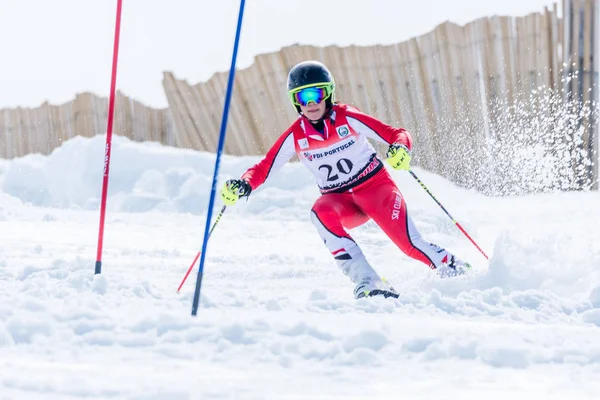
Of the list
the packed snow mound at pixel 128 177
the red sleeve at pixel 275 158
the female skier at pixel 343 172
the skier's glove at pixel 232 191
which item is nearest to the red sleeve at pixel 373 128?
the female skier at pixel 343 172

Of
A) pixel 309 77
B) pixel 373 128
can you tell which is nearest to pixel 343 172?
pixel 373 128

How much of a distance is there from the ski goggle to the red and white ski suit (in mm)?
156

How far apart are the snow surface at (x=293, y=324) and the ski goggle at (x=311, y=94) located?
3.66 ft

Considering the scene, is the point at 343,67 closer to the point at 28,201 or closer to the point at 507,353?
the point at 28,201

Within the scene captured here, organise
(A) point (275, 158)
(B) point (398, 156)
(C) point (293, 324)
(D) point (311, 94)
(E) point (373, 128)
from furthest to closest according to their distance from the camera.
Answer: (A) point (275, 158)
(E) point (373, 128)
(D) point (311, 94)
(B) point (398, 156)
(C) point (293, 324)

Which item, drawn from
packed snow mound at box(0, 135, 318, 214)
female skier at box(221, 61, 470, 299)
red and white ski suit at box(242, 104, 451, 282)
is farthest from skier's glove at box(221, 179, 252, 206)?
packed snow mound at box(0, 135, 318, 214)

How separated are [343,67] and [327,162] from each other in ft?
18.6

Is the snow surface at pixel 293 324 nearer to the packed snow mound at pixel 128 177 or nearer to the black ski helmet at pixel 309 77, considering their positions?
the black ski helmet at pixel 309 77

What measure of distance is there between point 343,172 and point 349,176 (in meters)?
0.04

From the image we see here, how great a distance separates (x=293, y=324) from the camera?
2850 millimetres

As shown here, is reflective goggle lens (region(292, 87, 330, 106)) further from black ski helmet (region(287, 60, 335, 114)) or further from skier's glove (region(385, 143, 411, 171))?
skier's glove (region(385, 143, 411, 171))

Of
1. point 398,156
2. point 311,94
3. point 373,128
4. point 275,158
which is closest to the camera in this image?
point 398,156

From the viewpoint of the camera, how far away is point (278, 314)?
3.20 meters

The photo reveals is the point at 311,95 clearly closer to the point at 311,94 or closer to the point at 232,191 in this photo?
the point at 311,94
